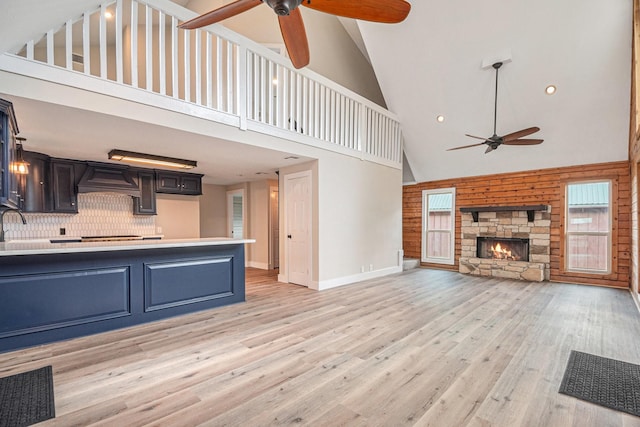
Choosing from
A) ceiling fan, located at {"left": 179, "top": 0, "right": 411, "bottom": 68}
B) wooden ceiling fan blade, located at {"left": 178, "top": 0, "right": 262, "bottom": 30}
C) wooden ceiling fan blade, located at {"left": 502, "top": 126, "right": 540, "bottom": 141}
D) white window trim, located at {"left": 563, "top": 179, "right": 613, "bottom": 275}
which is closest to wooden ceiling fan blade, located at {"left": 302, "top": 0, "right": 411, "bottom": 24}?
ceiling fan, located at {"left": 179, "top": 0, "right": 411, "bottom": 68}

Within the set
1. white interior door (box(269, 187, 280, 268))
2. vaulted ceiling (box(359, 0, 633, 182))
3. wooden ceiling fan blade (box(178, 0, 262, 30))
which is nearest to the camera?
wooden ceiling fan blade (box(178, 0, 262, 30))

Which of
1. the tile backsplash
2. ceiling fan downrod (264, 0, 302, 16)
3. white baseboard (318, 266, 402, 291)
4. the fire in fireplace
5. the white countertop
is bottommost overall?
white baseboard (318, 266, 402, 291)

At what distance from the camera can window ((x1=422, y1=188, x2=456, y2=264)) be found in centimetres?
798

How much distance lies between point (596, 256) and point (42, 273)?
29.2 feet

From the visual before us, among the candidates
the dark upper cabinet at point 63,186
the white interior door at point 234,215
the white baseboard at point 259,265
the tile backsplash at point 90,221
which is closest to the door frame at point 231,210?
the white interior door at point 234,215

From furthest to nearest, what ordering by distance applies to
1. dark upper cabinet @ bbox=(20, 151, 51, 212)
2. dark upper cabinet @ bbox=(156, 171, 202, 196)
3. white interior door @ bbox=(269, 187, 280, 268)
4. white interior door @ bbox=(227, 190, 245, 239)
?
1. white interior door @ bbox=(227, 190, 245, 239)
2. white interior door @ bbox=(269, 187, 280, 268)
3. dark upper cabinet @ bbox=(156, 171, 202, 196)
4. dark upper cabinet @ bbox=(20, 151, 51, 212)

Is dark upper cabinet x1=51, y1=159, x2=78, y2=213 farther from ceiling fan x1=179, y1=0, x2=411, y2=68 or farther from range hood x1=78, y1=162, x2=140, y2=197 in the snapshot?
ceiling fan x1=179, y1=0, x2=411, y2=68

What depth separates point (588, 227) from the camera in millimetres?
6207

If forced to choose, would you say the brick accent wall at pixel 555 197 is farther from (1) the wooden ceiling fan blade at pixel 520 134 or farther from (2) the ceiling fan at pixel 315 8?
(2) the ceiling fan at pixel 315 8

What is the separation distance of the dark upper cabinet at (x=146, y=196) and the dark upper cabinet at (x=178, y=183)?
111mm

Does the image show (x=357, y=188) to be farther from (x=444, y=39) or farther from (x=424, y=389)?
(x=424, y=389)

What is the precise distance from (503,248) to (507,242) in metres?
0.17

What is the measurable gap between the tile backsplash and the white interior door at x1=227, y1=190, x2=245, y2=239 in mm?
2272

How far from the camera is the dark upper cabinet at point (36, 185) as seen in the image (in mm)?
4762
